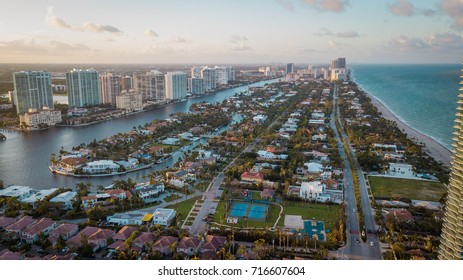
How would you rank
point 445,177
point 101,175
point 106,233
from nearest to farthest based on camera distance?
1. point 106,233
2. point 445,177
3. point 101,175

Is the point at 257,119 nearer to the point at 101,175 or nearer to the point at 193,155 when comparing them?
the point at 193,155

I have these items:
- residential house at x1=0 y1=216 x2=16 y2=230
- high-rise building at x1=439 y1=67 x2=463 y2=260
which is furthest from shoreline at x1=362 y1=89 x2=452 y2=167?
residential house at x1=0 y1=216 x2=16 y2=230

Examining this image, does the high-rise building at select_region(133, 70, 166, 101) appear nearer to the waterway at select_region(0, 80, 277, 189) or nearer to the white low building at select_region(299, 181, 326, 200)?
the waterway at select_region(0, 80, 277, 189)

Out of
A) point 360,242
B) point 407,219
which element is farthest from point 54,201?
point 407,219

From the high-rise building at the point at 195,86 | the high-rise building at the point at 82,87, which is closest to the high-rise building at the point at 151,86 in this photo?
the high-rise building at the point at 195,86

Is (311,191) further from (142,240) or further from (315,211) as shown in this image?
(142,240)
